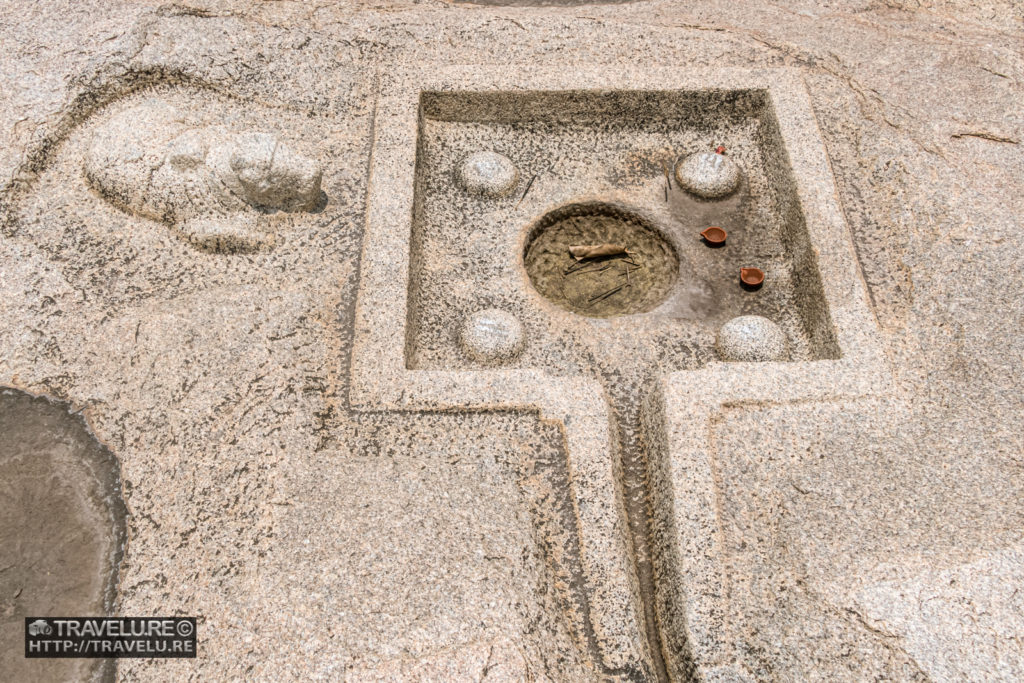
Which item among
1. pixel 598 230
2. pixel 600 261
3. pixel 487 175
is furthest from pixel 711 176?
pixel 487 175

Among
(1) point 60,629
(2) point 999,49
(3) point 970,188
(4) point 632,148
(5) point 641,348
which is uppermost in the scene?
(2) point 999,49

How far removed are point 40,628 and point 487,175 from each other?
307 cm

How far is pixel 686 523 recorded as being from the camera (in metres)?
2.96

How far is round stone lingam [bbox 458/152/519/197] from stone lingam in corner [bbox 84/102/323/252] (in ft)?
3.03

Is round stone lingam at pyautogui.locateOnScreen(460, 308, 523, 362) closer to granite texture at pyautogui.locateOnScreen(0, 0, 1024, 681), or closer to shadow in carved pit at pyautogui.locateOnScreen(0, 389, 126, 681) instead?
granite texture at pyautogui.locateOnScreen(0, 0, 1024, 681)

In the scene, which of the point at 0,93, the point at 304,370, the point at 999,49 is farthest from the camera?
the point at 999,49

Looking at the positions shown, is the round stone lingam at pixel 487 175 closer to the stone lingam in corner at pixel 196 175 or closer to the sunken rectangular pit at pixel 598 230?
the sunken rectangular pit at pixel 598 230

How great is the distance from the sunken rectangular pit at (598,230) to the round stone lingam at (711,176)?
67 millimetres

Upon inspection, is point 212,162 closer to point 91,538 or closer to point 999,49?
point 91,538

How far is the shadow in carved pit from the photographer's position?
8.92 ft

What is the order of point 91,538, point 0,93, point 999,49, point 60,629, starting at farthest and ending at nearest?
1. point 999,49
2. point 0,93
3. point 91,538
4. point 60,629

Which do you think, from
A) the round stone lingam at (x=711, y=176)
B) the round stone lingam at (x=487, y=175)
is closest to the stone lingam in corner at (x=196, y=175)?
the round stone lingam at (x=487, y=175)

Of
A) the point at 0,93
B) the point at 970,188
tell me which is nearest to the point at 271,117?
the point at 0,93

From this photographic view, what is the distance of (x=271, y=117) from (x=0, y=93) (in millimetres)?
1450
